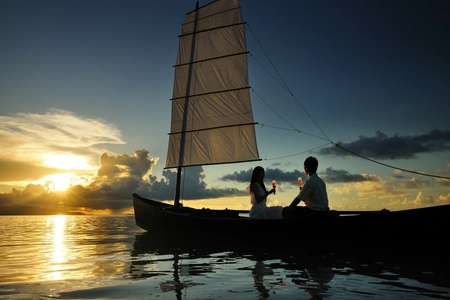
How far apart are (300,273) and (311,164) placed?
11.1 ft

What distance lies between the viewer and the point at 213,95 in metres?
22.3

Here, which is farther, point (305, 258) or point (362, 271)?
point (305, 258)

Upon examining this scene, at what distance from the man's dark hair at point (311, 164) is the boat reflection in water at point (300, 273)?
202 cm

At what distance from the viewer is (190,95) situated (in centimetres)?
2302

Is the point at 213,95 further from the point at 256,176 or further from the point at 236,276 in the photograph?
the point at 236,276

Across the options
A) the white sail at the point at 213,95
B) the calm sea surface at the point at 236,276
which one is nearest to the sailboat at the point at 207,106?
the white sail at the point at 213,95

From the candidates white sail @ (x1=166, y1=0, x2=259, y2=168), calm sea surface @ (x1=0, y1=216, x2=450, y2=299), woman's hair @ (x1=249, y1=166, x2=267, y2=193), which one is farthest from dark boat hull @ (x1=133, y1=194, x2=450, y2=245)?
white sail @ (x1=166, y1=0, x2=259, y2=168)

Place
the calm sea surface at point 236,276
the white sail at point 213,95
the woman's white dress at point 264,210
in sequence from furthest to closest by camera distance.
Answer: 1. the white sail at point 213,95
2. the woman's white dress at point 264,210
3. the calm sea surface at point 236,276

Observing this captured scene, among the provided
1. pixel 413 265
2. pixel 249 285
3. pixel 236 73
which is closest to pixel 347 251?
pixel 413 265

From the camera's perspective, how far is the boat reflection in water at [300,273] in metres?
4.98

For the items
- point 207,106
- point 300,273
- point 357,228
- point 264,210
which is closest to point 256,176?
point 264,210

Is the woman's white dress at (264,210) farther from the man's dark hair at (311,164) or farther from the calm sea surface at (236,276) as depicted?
the man's dark hair at (311,164)

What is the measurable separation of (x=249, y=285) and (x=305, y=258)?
10.1ft

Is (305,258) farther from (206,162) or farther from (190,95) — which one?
(190,95)
